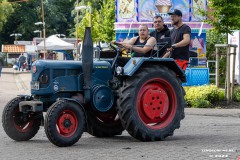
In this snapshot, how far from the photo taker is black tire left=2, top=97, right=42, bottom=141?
37.8ft

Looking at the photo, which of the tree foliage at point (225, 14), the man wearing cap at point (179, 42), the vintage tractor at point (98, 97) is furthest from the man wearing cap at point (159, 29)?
the tree foliage at point (225, 14)

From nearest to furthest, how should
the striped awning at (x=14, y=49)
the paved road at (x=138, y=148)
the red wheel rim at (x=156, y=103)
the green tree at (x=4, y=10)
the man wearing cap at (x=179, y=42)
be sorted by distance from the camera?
1. the paved road at (x=138, y=148)
2. the red wheel rim at (x=156, y=103)
3. the man wearing cap at (x=179, y=42)
4. the green tree at (x=4, y=10)
5. the striped awning at (x=14, y=49)

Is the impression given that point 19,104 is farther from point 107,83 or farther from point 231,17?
point 231,17

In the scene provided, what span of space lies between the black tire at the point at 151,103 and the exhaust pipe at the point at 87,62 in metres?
0.54

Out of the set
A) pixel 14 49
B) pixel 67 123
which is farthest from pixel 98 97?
pixel 14 49

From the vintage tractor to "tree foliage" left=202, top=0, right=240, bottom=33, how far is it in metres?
10.2

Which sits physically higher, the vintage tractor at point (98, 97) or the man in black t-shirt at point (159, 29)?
the man in black t-shirt at point (159, 29)

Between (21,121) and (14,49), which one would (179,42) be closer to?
(21,121)

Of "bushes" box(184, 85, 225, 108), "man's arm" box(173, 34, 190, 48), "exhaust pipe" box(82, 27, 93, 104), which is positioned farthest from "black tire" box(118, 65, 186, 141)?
"bushes" box(184, 85, 225, 108)

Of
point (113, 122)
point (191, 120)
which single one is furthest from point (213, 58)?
point (113, 122)

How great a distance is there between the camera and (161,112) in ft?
39.1

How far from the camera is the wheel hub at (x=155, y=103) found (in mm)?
11742

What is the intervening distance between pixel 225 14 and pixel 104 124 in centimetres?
1065

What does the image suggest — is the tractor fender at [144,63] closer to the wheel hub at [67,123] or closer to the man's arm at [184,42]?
the man's arm at [184,42]
